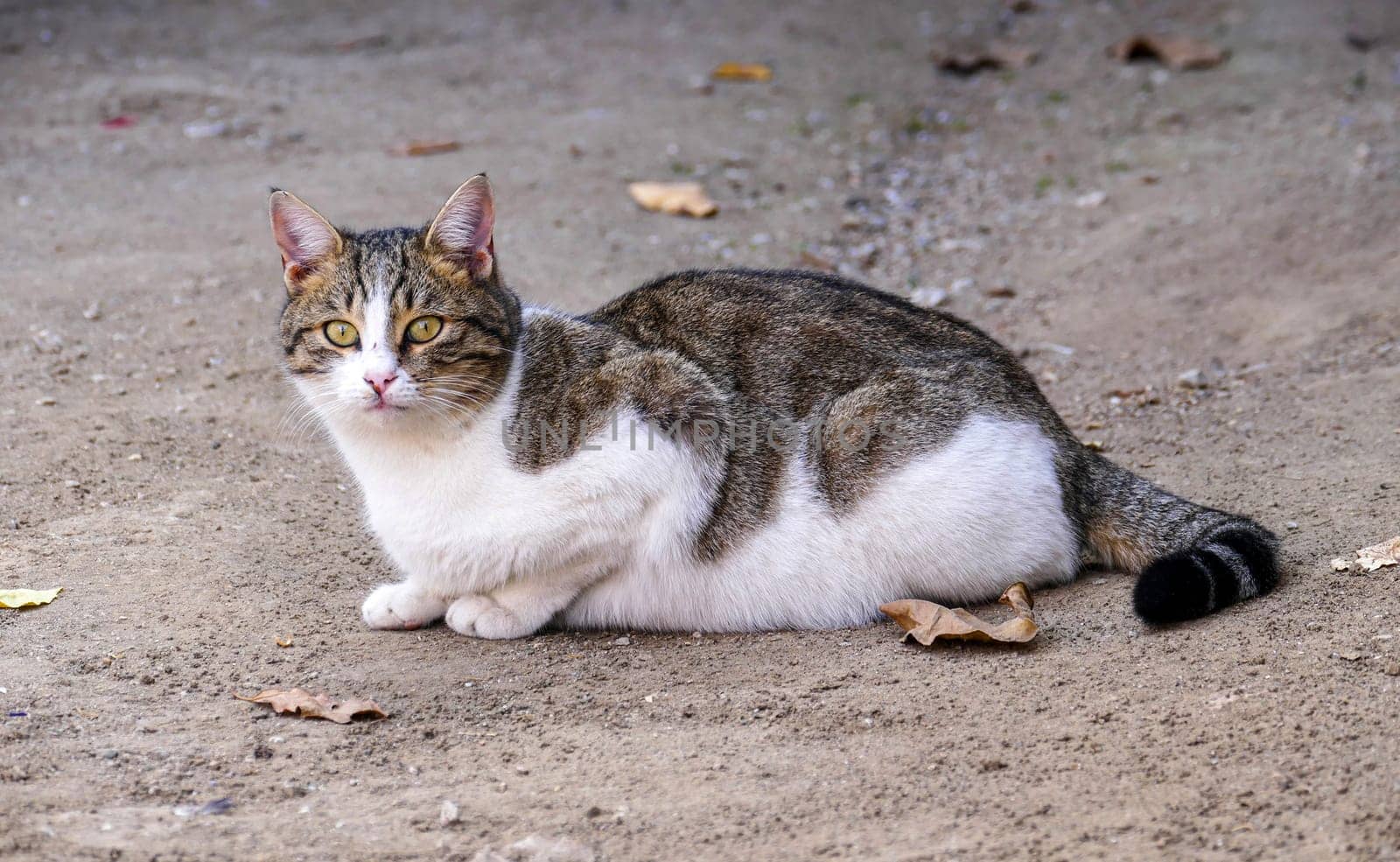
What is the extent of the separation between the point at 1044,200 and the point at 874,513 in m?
5.05

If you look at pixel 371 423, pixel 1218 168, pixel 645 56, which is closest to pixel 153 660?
pixel 371 423

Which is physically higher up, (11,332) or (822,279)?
(822,279)

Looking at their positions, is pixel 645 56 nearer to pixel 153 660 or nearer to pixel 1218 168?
pixel 1218 168

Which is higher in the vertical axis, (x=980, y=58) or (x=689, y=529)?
(x=980, y=58)

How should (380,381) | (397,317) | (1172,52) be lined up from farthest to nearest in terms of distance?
(1172,52), (397,317), (380,381)

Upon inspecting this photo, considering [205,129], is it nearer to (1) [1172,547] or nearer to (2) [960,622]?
(2) [960,622]

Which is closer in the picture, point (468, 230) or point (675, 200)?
point (468, 230)

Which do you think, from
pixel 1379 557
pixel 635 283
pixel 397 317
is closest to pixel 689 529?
pixel 397 317

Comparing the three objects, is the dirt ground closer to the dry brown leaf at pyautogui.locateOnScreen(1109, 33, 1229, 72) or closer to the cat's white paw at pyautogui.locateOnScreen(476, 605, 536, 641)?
the cat's white paw at pyautogui.locateOnScreen(476, 605, 536, 641)

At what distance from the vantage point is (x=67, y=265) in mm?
7137

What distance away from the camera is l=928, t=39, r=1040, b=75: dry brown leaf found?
10.8m

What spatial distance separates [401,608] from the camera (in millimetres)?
4230

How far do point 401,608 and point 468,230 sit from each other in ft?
3.97

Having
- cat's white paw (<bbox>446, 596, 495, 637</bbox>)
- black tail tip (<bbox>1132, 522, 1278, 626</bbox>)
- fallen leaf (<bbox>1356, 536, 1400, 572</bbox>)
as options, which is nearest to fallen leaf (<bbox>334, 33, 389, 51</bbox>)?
cat's white paw (<bbox>446, 596, 495, 637</bbox>)
